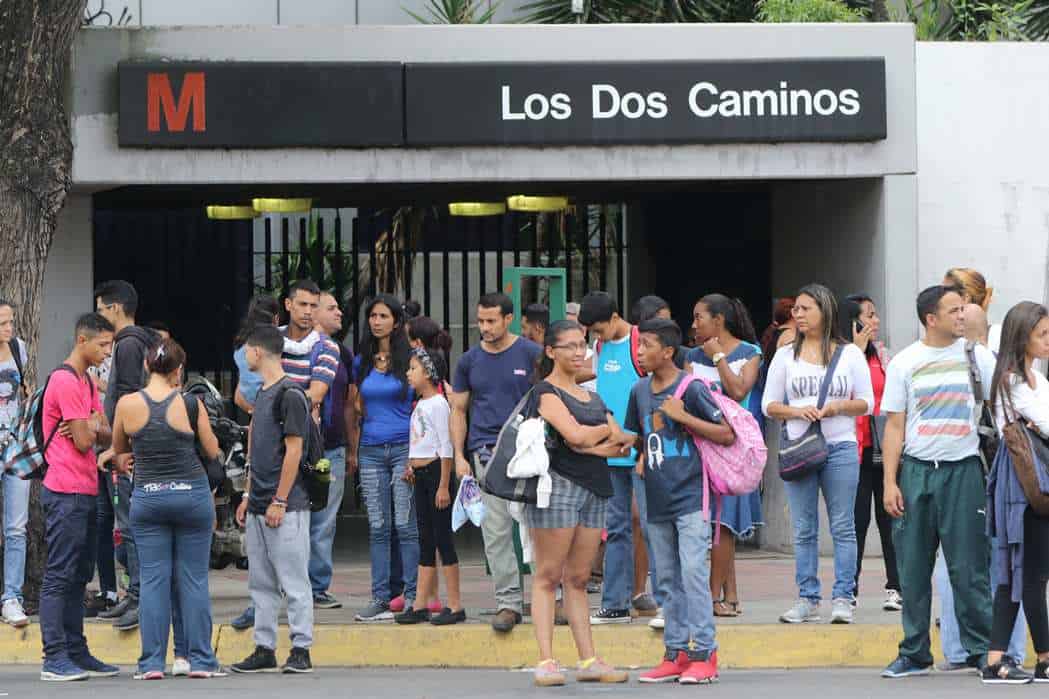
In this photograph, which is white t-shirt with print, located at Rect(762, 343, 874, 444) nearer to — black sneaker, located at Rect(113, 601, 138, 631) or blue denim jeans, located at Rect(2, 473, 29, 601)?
black sneaker, located at Rect(113, 601, 138, 631)

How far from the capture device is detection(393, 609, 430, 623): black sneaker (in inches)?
436

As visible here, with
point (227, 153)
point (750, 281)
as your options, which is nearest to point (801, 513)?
point (227, 153)

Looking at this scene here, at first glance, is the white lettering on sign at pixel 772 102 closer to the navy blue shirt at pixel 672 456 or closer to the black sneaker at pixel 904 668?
the navy blue shirt at pixel 672 456

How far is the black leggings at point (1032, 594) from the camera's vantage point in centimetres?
943

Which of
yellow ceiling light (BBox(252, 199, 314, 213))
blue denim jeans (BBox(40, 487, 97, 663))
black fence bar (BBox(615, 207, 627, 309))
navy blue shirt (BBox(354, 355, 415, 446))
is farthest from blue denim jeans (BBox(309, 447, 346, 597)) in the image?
black fence bar (BBox(615, 207, 627, 309))

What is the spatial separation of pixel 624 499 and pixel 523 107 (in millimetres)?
3851

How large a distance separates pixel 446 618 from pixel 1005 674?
3.17 meters

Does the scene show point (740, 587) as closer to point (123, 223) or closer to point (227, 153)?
point (227, 153)

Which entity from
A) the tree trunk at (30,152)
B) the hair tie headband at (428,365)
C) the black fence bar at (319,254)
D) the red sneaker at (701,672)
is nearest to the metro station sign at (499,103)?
the tree trunk at (30,152)

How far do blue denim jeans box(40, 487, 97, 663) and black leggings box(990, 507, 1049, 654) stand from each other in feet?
15.7

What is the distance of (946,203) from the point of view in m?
15.2

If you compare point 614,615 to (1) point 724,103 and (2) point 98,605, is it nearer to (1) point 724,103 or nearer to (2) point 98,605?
(2) point 98,605

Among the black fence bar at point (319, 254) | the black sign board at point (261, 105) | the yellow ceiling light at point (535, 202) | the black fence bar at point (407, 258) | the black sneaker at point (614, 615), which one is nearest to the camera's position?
the black sneaker at point (614, 615)

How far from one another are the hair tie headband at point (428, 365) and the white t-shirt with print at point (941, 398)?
278 centimetres
